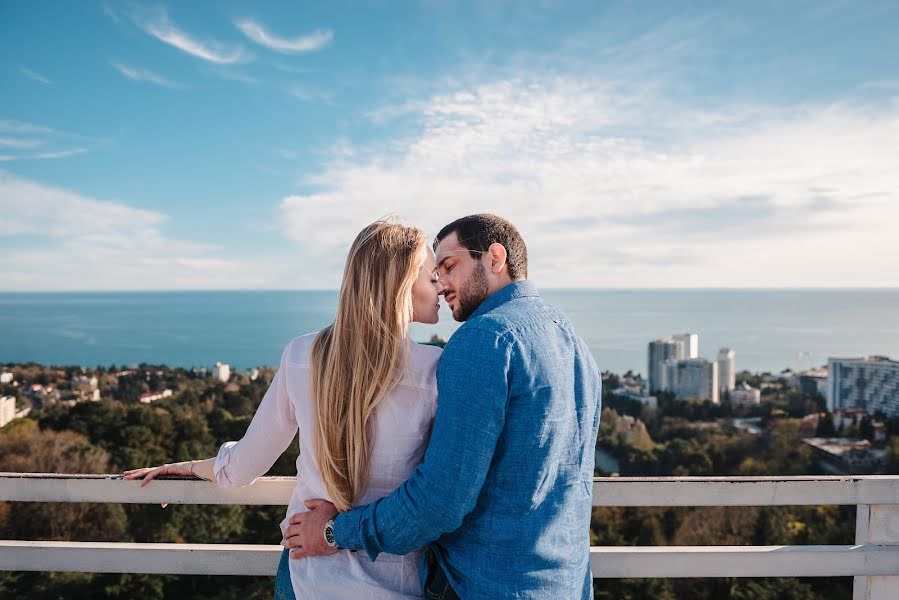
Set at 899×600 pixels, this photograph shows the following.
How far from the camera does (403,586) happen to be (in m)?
1.37

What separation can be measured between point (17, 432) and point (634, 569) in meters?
12.4

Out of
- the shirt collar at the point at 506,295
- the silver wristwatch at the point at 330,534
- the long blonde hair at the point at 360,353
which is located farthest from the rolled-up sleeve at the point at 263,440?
the shirt collar at the point at 506,295

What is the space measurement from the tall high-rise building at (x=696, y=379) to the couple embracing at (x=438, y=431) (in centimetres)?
2154

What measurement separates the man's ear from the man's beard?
0.03 meters

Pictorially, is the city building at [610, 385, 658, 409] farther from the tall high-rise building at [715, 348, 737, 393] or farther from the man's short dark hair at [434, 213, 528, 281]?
the man's short dark hair at [434, 213, 528, 281]

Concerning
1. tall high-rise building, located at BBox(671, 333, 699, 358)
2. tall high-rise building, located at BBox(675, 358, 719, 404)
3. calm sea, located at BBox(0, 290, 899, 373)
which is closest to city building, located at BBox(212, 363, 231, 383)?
calm sea, located at BBox(0, 290, 899, 373)

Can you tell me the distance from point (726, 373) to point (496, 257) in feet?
76.9

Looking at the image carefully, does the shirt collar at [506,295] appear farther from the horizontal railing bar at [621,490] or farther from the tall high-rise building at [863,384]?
the tall high-rise building at [863,384]

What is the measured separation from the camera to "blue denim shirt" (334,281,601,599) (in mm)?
1165

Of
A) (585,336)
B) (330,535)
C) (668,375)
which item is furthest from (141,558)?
(585,336)

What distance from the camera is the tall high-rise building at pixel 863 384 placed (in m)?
17.5

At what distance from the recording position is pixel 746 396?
1978 centimetres

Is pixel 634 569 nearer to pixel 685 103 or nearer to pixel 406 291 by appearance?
pixel 406 291

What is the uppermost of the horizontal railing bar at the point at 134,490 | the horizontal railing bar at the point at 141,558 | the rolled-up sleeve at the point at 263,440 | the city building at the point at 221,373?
the rolled-up sleeve at the point at 263,440
